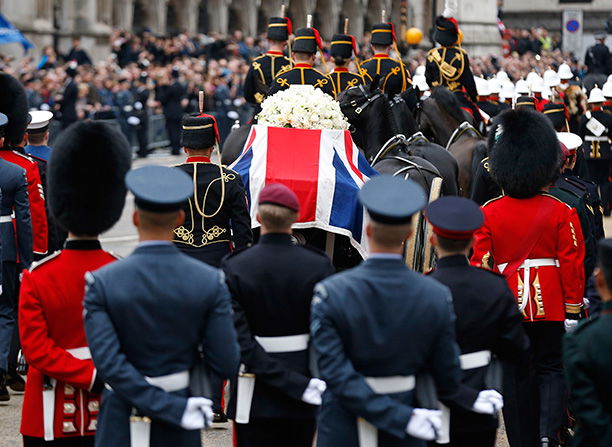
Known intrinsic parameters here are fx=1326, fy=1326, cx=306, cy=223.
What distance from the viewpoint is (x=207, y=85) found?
26.8 m

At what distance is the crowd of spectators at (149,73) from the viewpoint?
22609 millimetres

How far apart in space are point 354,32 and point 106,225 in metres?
48.4

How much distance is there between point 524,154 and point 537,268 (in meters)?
0.66

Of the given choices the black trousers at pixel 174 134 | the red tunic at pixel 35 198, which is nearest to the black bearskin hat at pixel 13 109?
the red tunic at pixel 35 198

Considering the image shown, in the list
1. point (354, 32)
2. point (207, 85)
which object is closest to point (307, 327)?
point (207, 85)

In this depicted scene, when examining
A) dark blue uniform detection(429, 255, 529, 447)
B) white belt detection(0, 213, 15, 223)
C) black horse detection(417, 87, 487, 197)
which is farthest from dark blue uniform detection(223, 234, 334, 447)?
black horse detection(417, 87, 487, 197)

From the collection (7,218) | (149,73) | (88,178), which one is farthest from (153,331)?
(149,73)

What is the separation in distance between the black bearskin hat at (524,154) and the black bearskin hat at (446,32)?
722cm

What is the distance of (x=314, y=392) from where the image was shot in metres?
5.04

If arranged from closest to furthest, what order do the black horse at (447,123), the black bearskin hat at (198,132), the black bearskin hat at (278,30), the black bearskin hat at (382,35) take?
the black bearskin hat at (198,132), the black horse at (447,123), the black bearskin hat at (278,30), the black bearskin hat at (382,35)

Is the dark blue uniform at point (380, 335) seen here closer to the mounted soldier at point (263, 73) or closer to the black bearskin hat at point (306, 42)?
the black bearskin hat at point (306, 42)

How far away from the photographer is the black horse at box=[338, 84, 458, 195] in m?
9.02

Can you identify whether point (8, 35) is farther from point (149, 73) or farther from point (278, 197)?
point (278, 197)

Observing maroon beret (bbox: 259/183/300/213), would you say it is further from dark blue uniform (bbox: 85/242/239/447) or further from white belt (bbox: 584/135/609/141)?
white belt (bbox: 584/135/609/141)
